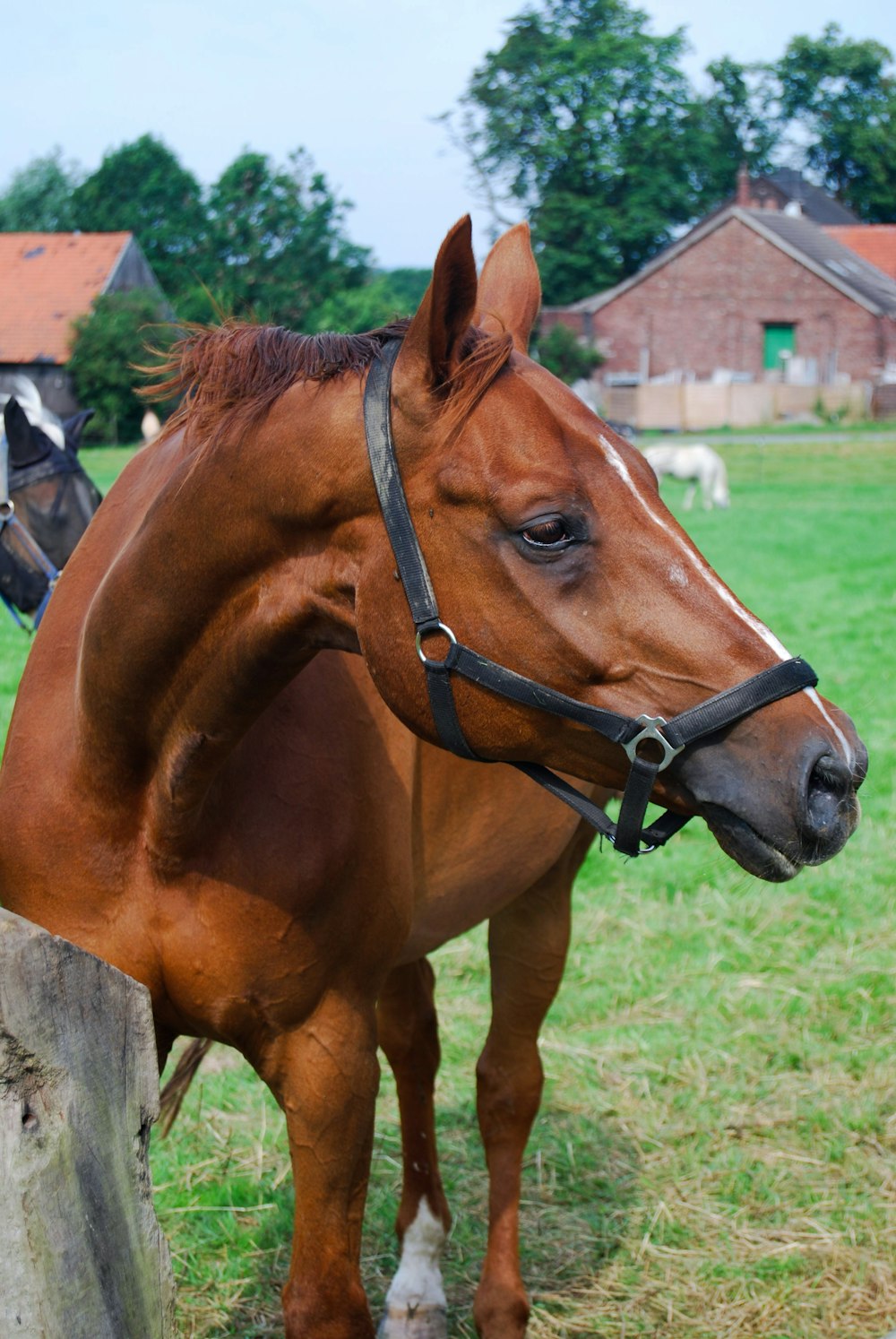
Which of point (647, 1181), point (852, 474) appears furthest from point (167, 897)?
point (852, 474)

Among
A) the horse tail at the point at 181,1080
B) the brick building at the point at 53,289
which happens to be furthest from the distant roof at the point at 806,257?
the horse tail at the point at 181,1080

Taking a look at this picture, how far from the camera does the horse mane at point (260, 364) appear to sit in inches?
73.2

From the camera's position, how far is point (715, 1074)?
13.5ft

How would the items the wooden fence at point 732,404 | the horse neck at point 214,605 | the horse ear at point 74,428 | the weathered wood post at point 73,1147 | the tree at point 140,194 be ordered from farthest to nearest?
the tree at point 140,194, the wooden fence at point 732,404, the horse ear at point 74,428, the horse neck at point 214,605, the weathered wood post at point 73,1147

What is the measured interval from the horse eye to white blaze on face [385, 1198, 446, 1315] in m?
2.15

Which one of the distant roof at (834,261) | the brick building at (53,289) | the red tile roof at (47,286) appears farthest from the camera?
the distant roof at (834,261)

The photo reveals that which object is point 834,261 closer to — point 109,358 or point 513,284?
point 109,358

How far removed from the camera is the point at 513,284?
2.40m

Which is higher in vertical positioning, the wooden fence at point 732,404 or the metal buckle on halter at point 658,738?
the wooden fence at point 732,404

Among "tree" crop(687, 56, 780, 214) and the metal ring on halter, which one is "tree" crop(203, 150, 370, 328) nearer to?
"tree" crop(687, 56, 780, 214)

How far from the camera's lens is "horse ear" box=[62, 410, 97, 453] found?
621cm

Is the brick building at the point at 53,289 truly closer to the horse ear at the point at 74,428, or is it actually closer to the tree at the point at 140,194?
the tree at the point at 140,194

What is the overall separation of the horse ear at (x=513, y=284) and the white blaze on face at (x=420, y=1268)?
221cm

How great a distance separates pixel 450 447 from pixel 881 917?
3987 mm
